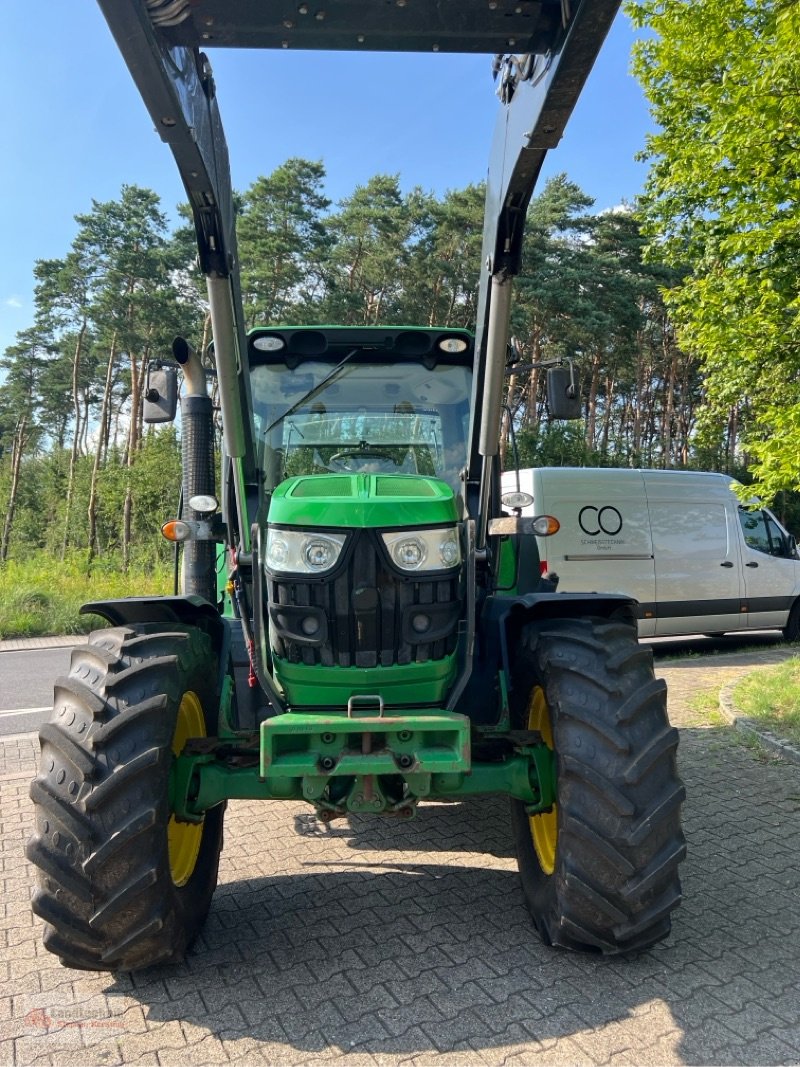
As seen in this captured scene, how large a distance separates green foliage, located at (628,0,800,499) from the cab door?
3.41 m

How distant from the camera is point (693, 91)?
823cm

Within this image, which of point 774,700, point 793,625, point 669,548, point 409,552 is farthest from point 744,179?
point 793,625

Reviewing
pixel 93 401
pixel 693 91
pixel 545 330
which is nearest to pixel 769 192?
pixel 693 91

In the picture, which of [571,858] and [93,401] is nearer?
[571,858]

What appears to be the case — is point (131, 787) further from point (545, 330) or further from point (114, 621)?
point (545, 330)

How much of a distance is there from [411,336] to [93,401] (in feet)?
140

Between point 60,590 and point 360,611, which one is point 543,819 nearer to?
point 360,611

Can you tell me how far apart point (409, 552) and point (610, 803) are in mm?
1172

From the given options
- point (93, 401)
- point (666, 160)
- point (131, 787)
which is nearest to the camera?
point (131, 787)

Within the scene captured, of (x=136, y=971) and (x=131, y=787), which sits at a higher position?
(x=131, y=787)

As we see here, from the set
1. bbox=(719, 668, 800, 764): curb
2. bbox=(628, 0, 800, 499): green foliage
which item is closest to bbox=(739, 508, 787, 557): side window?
bbox=(628, 0, 800, 499): green foliage

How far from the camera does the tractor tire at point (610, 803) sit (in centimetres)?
278

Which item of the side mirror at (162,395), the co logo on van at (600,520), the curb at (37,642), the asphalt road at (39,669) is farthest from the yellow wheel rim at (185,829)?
the curb at (37,642)

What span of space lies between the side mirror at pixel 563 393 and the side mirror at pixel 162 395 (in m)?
1.96
